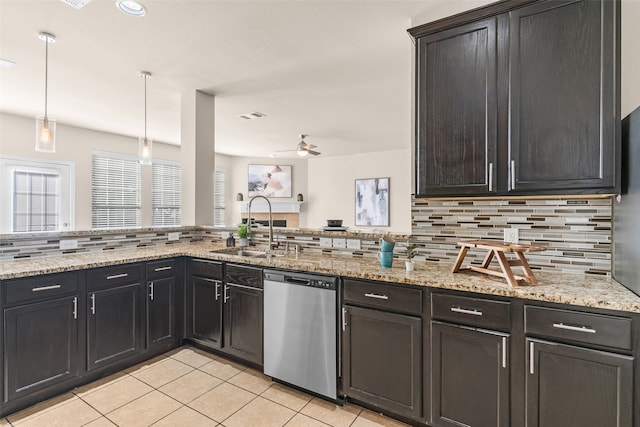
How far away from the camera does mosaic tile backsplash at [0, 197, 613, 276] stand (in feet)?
6.29

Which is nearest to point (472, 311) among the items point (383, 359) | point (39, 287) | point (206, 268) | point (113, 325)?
point (383, 359)

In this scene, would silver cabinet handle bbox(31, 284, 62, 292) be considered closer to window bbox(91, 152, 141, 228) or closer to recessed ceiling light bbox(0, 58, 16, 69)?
recessed ceiling light bbox(0, 58, 16, 69)

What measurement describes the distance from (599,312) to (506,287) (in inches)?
14.4

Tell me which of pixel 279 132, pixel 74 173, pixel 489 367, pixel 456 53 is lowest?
pixel 489 367

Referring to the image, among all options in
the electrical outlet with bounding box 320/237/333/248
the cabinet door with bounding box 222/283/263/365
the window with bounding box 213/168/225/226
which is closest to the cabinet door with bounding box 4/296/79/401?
the cabinet door with bounding box 222/283/263/365

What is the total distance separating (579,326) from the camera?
1.45 m

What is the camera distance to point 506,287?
1.66 metres

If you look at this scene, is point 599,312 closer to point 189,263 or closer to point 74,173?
point 189,263

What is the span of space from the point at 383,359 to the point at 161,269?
6.66ft

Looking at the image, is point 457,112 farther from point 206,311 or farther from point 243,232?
point 206,311

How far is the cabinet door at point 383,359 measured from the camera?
6.12 feet

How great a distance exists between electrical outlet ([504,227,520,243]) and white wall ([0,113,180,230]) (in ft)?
20.8

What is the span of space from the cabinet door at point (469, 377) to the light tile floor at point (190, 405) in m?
0.39

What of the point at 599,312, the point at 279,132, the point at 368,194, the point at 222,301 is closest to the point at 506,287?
the point at 599,312
